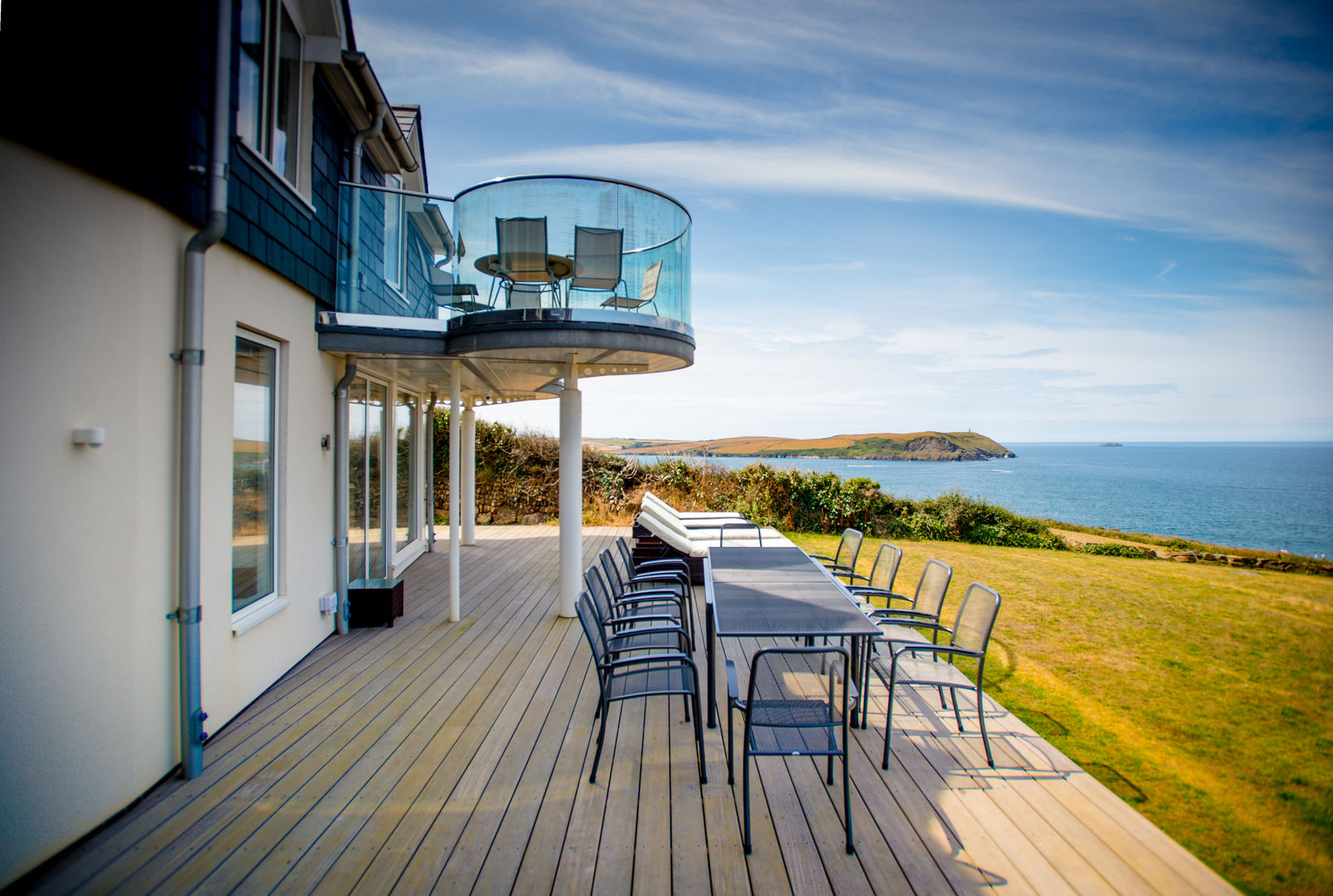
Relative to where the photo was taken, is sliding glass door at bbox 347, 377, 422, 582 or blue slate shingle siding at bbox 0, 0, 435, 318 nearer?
blue slate shingle siding at bbox 0, 0, 435, 318

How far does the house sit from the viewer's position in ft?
7.54

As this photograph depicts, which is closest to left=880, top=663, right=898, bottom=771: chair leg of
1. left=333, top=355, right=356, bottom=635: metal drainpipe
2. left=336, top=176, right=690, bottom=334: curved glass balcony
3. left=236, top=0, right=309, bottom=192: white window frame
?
left=336, top=176, right=690, bottom=334: curved glass balcony

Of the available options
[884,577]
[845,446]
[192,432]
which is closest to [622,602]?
[884,577]

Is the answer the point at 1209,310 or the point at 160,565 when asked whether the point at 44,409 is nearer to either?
the point at 160,565

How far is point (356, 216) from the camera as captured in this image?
5582 mm

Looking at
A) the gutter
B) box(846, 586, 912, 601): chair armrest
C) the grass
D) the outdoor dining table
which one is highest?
the gutter

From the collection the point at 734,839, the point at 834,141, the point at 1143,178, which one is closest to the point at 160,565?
the point at 734,839

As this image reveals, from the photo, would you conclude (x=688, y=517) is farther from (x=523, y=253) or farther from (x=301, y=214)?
(x=301, y=214)

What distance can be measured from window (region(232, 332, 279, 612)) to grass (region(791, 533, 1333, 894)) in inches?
200

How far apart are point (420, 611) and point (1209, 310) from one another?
262 inches

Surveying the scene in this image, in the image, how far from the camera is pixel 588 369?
6598 mm

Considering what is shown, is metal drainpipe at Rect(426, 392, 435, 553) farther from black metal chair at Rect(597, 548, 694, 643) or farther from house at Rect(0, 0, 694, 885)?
black metal chair at Rect(597, 548, 694, 643)

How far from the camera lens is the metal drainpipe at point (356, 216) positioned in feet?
17.8

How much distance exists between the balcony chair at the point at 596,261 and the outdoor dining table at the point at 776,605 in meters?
2.57
